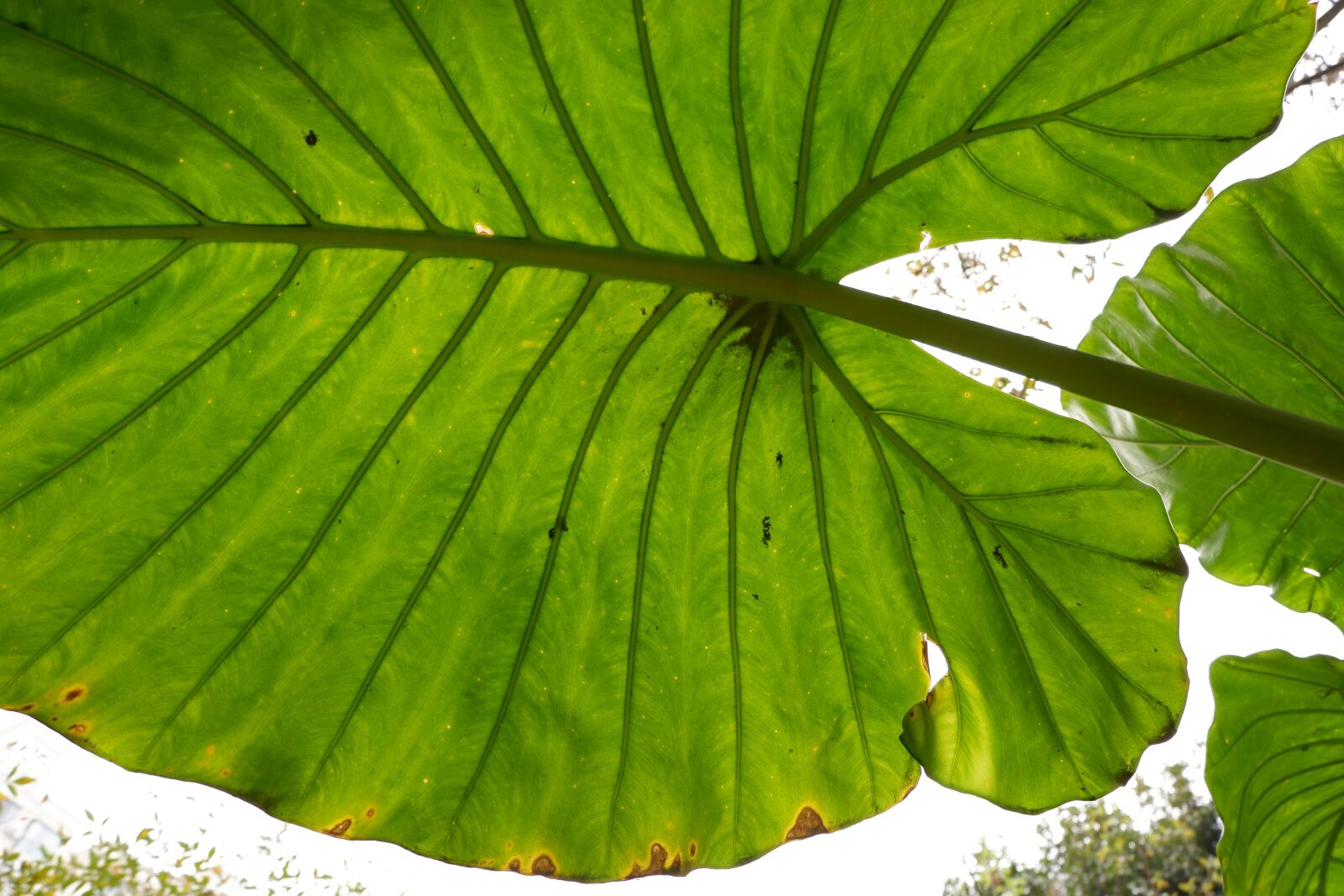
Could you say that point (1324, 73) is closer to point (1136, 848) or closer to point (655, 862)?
point (655, 862)

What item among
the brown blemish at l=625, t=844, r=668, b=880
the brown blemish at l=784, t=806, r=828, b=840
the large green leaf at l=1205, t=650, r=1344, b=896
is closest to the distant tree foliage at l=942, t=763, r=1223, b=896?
the large green leaf at l=1205, t=650, r=1344, b=896

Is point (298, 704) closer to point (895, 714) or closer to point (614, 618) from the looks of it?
point (614, 618)

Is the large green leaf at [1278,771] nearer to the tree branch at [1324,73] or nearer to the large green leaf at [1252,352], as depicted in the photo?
the large green leaf at [1252,352]

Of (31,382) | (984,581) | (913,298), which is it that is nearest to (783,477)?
(984,581)

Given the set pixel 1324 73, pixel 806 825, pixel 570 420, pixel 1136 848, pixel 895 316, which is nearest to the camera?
pixel 895 316

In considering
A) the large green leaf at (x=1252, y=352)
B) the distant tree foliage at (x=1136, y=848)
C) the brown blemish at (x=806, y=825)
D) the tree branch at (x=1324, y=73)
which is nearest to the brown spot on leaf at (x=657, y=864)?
the brown blemish at (x=806, y=825)

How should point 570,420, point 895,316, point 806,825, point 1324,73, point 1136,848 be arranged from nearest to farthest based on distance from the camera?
point 895,316, point 570,420, point 806,825, point 1324,73, point 1136,848

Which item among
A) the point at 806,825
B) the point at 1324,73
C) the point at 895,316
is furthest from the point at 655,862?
the point at 1324,73
